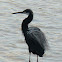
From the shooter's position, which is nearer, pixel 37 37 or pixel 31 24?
pixel 37 37

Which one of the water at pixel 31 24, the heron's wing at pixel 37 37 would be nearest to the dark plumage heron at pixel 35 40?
the heron's wing at pixel 37 37

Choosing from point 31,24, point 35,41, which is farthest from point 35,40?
point 31,24

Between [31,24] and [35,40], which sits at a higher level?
[35,40]

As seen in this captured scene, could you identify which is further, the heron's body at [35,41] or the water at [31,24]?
the water at [31,24]

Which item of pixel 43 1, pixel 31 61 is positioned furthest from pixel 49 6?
pixel 31 61

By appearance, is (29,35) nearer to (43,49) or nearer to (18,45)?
(43,49)

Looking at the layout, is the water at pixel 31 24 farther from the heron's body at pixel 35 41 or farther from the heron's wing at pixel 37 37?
the heron's wing at pixel 37 37

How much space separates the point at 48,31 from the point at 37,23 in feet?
3.28

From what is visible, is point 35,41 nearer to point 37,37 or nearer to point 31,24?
point 37,37

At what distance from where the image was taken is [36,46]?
29.9ft

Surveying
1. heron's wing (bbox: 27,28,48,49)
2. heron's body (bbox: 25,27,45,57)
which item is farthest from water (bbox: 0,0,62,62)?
heron's wing (bbox: 27,28,48,49)

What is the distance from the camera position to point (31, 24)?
42.9ft

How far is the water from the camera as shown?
10000 mm

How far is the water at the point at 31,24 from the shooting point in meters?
10.0
